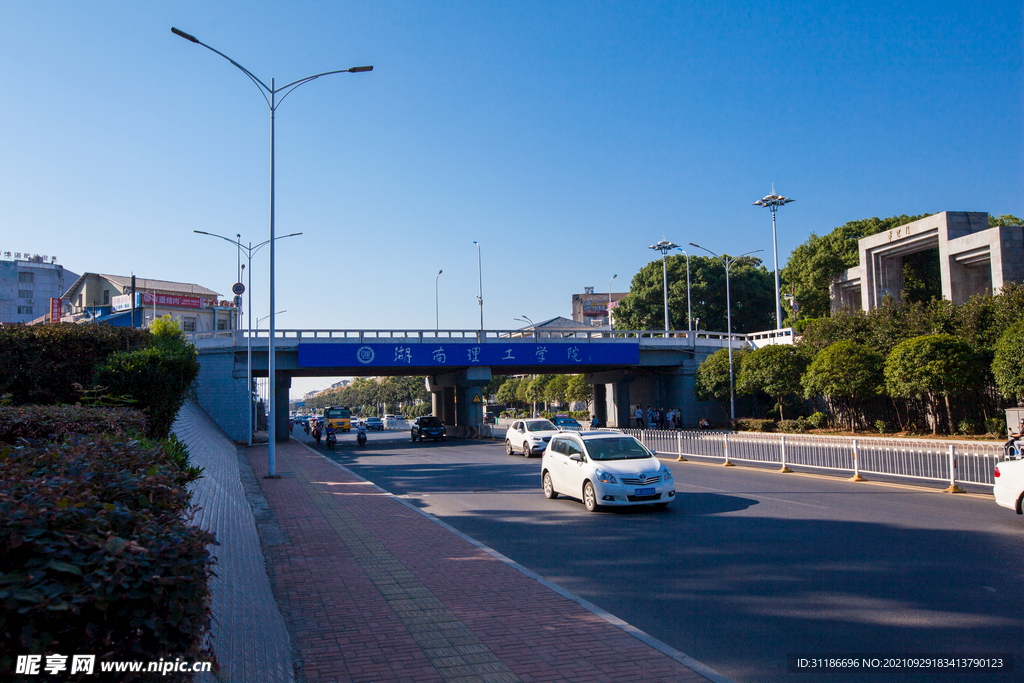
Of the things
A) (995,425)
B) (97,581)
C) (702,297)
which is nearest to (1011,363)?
(995,425)

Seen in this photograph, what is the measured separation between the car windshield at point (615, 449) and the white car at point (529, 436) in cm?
1277

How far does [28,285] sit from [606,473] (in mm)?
96437

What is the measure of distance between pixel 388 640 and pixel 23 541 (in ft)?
12.4

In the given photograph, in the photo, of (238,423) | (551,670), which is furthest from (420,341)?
(551,670)

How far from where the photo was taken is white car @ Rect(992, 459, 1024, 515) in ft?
33.8

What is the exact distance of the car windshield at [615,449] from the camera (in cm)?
1368

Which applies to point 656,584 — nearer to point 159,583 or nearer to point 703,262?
point 159,583

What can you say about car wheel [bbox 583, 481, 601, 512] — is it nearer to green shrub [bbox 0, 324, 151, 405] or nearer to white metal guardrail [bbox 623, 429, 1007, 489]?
white metal guardrail [bbox 623, 429, 1007, 489]

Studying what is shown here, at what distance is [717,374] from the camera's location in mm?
44250

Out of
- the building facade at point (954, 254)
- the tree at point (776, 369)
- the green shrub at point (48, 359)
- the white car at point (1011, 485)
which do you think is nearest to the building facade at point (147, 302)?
the tree at point (776, 369)

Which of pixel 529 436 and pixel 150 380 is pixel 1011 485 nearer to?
pixel 150 380

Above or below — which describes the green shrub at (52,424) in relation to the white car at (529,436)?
above

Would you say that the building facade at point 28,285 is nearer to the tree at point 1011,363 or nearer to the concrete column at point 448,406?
the concrete column at point 448,406

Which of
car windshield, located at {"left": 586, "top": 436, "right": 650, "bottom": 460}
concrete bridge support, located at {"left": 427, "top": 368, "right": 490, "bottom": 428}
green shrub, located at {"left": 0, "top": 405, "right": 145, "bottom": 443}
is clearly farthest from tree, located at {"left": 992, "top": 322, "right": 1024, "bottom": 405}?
concrete bridge support, located at {"left": 427, "top": 368, "right": 490, "bottom": 428}
